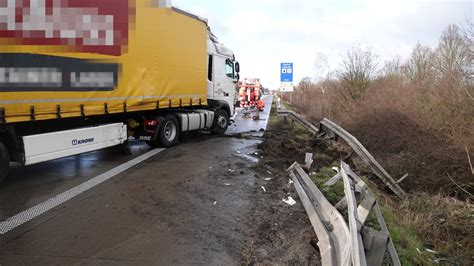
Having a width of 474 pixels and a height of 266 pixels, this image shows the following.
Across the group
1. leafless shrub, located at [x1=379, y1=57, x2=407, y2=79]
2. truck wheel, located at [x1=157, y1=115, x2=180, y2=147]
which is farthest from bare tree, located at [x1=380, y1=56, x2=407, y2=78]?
truck wheel, located at [x1=157, y1=115, x2=180, y2=147]

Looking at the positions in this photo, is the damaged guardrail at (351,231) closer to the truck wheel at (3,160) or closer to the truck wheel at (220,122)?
the truck wheel at (3,160)

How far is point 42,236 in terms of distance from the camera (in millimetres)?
4688

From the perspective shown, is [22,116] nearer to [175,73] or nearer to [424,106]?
[175,73]

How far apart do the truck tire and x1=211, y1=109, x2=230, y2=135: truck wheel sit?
9.90 feet

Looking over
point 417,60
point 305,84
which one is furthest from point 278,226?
point 305,84

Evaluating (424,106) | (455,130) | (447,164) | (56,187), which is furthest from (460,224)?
(56,187)

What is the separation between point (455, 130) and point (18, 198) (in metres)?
9.10

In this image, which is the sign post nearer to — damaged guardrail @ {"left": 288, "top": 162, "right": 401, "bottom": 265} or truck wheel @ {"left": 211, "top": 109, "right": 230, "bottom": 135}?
truck wheel @ {"left": 211, "top": 109, "right": 230, "bottom": 135}

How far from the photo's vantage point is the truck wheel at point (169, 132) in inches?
448

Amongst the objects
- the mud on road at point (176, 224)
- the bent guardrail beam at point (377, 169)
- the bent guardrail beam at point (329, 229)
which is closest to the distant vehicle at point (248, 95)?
the bent guardrail beam at point (377, 169)

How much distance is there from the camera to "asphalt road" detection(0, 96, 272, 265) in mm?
4242

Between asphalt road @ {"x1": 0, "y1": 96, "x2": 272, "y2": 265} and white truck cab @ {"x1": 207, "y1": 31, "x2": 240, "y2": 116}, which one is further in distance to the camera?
white truck cab @ {"x1": 207, "y1": 31, "x2": 240, "y2": 116}

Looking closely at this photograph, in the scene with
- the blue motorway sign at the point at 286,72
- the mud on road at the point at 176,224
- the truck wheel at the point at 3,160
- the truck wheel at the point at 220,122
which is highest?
the blue motorway sign at the point at 286,72

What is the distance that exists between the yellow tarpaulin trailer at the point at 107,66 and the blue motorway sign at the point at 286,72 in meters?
13.5
